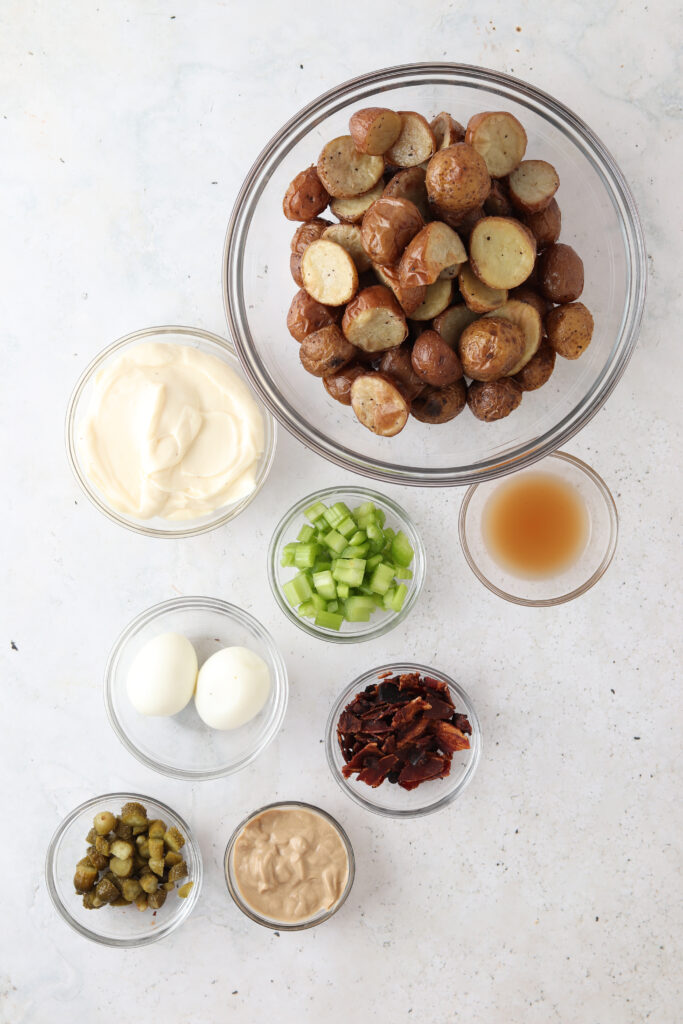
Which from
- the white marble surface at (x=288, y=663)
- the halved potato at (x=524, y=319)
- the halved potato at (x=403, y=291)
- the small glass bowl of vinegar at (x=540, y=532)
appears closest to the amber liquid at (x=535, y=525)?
the small glass bowl of vinegar at (x=540, y=532)

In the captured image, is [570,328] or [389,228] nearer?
[389,228]

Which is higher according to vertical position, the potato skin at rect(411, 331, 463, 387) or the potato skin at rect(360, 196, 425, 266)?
→ the potato skin at rect(360, 196, 425, 266)

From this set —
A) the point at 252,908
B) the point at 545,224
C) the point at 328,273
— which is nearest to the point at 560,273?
the point at 545,224

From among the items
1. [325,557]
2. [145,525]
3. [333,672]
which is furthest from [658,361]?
[145,525]

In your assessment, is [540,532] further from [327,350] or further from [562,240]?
[327,350]

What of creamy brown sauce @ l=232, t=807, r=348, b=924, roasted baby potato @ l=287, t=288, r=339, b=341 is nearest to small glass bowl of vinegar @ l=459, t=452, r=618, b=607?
roasted baby potato @ l=287, t=288, r=339, b=341

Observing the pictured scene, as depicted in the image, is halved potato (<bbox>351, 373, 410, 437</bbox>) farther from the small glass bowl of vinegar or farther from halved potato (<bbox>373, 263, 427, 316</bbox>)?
the small glass bowl of vinegar

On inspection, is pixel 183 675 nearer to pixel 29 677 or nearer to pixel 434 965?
pixel 29 677
